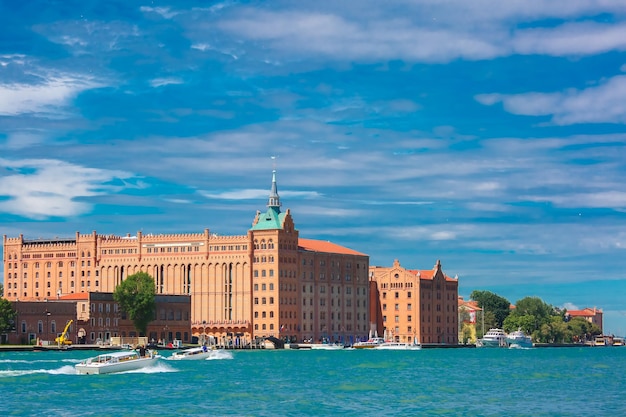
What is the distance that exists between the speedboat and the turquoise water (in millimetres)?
1379

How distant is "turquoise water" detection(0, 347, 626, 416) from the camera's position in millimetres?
94312

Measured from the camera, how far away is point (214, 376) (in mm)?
133625

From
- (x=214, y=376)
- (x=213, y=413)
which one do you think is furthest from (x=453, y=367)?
(x=213, y=413)

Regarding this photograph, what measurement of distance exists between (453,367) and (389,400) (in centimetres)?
6551

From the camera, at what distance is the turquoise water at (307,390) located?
309ft

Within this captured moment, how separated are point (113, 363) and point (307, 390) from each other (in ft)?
96.3

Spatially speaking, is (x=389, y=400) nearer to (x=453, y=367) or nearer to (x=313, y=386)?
(x=313, y=386)

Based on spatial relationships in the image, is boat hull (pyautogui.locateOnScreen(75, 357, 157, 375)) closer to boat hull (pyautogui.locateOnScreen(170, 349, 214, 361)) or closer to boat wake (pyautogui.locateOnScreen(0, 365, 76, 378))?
boat wake (pyautogui.locateOnScreen(0, 365, 76, 378))

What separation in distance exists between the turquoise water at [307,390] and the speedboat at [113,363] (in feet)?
4.53

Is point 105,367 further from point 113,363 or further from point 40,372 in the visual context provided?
point 40,372

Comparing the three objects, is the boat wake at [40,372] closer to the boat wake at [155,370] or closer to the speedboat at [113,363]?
the speedboat at [113,363]

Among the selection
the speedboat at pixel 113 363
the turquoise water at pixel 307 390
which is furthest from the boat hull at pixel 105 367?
the turquoise water at pixel 307 390

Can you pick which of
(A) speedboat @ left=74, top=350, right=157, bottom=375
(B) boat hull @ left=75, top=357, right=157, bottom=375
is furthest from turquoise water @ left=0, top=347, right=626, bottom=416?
(A) speedboat @ left=74, top=350, right=157, bottom=375

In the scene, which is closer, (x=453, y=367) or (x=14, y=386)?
(x=14, y=386)
